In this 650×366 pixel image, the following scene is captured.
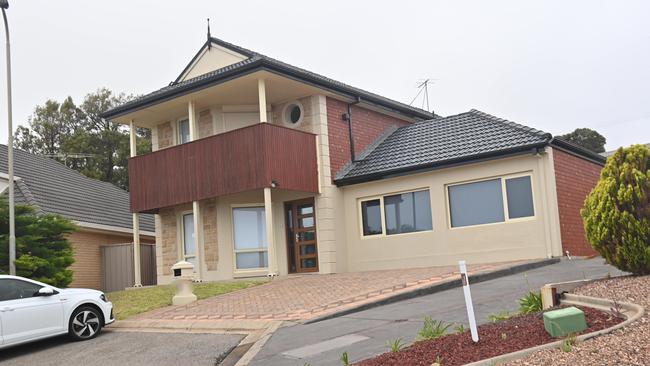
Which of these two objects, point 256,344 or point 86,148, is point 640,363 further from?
point 86,148

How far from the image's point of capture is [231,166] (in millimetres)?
18547

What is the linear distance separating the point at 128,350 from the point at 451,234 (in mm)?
9796

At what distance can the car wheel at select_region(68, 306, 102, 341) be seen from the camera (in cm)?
1187

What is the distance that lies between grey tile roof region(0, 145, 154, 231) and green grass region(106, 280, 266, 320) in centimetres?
606

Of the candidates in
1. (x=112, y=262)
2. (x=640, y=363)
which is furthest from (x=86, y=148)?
(x=640, y=363)

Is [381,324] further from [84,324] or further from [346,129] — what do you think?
[346,129]

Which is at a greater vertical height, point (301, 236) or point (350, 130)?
point (350, 130)

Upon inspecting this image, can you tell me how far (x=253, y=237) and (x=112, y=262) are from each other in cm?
644

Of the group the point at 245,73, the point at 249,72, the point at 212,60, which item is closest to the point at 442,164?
the point at 249,72

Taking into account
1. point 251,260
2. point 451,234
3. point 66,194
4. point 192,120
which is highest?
point 192,120

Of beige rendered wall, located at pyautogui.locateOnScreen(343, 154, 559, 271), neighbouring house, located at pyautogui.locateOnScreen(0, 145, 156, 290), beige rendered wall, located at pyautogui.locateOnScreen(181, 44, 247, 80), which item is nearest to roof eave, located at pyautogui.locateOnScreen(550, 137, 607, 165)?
beige rendered wall, located at pyautogui.locateOnScreen(343, 154, 559, 271)

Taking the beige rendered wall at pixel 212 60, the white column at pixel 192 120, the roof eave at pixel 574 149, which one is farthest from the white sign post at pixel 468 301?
the beige rendered wall at pixel 212 60

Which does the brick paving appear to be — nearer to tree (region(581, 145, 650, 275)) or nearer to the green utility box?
tree (region(581, 145, 650, 275))

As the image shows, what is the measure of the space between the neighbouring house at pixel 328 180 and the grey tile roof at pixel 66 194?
363 cm
